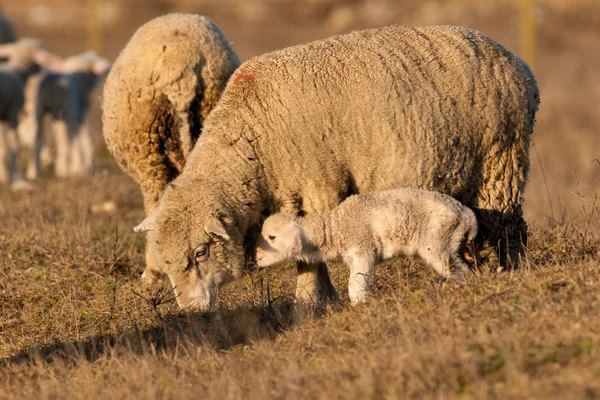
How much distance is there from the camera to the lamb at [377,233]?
6.11m

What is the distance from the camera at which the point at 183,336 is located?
599 cm

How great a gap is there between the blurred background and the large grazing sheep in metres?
12.6

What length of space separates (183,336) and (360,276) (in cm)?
113

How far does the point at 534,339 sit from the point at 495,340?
0.60 feet

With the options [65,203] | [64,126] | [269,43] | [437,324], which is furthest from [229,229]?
[269,43]

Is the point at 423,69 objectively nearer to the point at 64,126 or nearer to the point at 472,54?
the point at 472,54

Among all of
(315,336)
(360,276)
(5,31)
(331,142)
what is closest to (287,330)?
(315,336)

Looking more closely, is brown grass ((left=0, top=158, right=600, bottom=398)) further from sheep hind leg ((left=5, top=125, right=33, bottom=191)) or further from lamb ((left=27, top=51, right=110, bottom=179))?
lamb ((left=27, top=51, right=110, bottom=179))

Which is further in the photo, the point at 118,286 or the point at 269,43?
the point at 269,43

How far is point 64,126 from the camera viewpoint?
640 inches

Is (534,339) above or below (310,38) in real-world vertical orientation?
above

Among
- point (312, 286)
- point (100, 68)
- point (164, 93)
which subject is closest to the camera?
point (312, 286)

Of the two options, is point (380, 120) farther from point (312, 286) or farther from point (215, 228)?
point (215, 228)

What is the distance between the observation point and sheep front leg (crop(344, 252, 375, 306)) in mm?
6002
